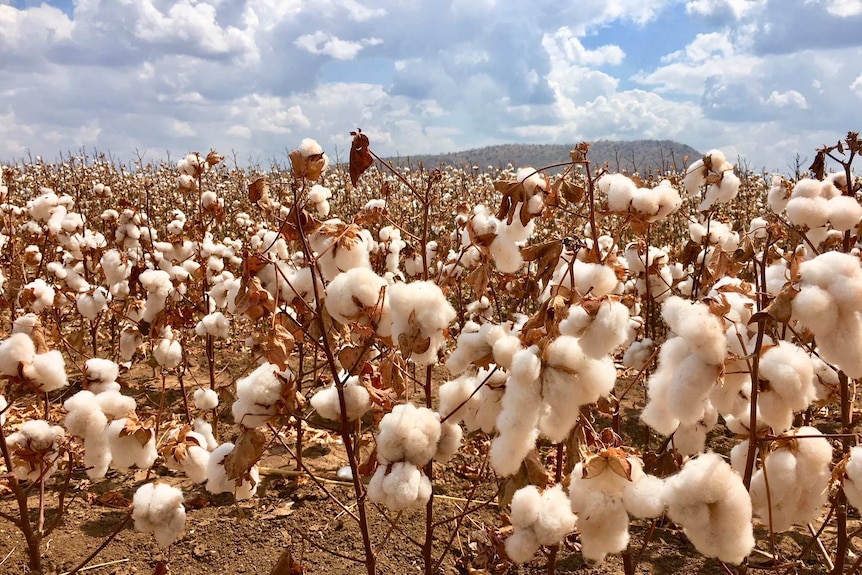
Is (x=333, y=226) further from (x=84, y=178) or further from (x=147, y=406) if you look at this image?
(x=84, y=178)

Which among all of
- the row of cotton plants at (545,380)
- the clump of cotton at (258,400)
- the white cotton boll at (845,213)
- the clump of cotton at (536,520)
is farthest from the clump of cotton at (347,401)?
the white cotton boll at (845,213)

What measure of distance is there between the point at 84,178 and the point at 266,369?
15.9 m

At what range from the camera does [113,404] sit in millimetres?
1913

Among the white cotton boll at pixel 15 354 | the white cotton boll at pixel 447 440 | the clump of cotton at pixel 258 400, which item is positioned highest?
the white cotton boll at pixel 15 354

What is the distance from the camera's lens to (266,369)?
5.25ft

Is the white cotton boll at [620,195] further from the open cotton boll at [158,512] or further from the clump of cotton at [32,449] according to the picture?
the clump of cotton at [32,449]

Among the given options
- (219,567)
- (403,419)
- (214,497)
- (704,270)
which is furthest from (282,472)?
(704,270)

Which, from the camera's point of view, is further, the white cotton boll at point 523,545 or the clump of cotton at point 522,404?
the white cotton boll at point 523,545

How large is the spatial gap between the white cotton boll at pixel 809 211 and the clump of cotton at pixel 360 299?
5.30 feet

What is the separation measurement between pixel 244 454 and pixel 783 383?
129cm

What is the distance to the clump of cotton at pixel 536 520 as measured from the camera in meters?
1.39

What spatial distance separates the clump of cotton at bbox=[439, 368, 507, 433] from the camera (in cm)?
164

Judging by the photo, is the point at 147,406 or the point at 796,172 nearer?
the point at 147,406

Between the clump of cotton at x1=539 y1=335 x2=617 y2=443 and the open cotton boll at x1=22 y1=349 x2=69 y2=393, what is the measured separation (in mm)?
1573
